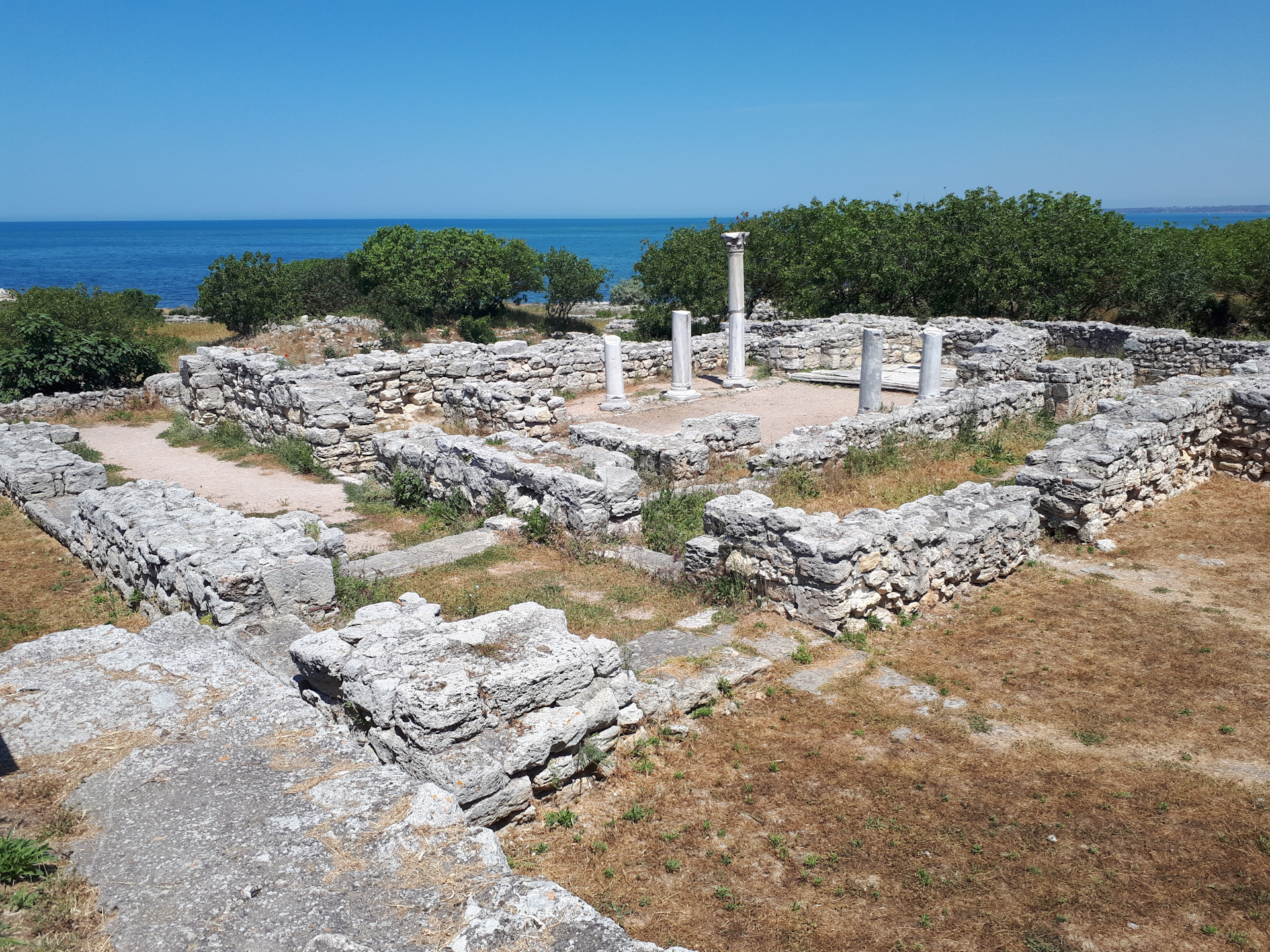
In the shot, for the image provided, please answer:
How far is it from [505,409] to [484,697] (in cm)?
1138

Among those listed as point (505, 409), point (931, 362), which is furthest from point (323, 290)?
point (931, 362)

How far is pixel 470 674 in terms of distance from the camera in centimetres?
548

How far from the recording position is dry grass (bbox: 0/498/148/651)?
342 inches

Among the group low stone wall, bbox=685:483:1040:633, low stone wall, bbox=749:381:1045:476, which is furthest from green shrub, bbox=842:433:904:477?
low stone wall, bbox=685:483:1040:633

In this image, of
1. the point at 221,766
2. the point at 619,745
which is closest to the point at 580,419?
the point at 619,745

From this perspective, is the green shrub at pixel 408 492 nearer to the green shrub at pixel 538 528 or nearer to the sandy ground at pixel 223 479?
the sandy ground at pixel 223 479

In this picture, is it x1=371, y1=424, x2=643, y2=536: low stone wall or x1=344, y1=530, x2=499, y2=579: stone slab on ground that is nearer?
x1=344, y1=530, x2=499, y2=579: stone slab on ground

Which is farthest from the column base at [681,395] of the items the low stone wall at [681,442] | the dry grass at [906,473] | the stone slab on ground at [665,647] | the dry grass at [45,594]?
the stone slab on ground at [665,647]

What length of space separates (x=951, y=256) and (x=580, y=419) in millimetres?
15648

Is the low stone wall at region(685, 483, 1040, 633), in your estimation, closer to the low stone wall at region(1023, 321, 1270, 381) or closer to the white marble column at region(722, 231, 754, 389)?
the white marble column at region(722, 231, 754, 389)

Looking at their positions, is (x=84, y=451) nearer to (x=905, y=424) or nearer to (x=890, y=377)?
(x=905, y=424)

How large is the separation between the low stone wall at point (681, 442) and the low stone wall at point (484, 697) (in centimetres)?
742

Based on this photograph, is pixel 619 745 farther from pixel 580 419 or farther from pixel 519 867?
pixel 580 419

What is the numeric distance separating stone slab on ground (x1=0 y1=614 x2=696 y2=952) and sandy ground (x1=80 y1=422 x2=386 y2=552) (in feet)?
17.3
